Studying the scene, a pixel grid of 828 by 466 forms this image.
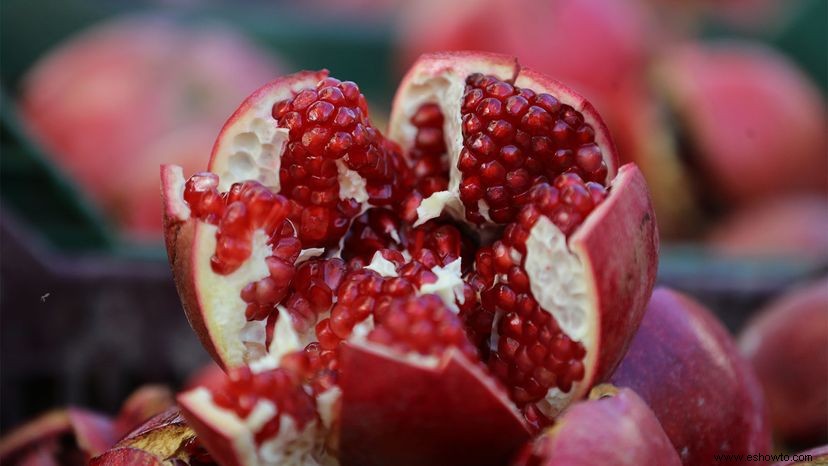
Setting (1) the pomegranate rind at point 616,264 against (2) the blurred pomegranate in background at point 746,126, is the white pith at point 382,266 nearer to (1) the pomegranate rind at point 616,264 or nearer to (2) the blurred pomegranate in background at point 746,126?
(1) the pomegranate rind at point 616,264

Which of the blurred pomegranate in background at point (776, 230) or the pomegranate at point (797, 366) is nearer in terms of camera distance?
the pomegranate at point (797, 366)

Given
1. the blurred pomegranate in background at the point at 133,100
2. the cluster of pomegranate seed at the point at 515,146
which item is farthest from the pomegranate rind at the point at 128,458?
the blurred pomegranate in background at the point at 133,100

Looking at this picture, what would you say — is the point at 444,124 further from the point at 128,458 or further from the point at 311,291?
the point at 128,458

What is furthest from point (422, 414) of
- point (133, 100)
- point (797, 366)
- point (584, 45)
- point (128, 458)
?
point (133, 100)

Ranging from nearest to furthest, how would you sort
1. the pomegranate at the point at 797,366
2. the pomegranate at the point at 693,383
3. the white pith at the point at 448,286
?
1. the white pith at the point at 448,286
2. the pomegranate at the point at 693,383
3. the pomegranate at the point at 797,366

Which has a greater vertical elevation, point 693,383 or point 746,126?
point 693,383

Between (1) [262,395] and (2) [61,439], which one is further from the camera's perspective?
(2) [61,439]
